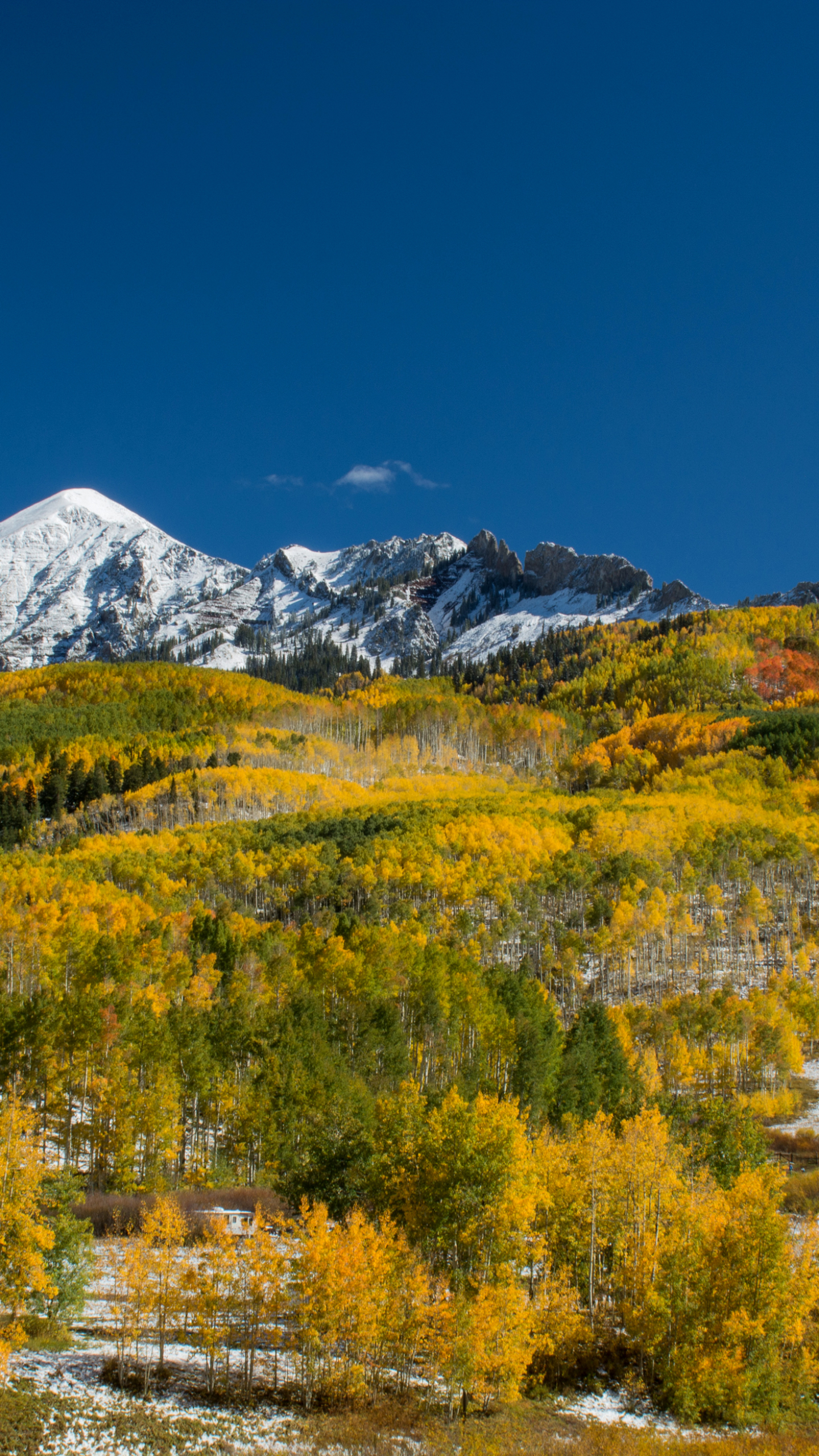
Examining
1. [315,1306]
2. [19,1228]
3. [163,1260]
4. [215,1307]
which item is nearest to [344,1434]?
[315,1306]

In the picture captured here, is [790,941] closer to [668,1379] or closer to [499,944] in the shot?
[499,944]

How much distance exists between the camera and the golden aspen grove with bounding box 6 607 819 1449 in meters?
29.4

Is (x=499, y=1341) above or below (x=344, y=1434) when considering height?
above

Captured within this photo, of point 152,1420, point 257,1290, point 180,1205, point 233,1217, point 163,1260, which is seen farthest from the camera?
point 180,1205

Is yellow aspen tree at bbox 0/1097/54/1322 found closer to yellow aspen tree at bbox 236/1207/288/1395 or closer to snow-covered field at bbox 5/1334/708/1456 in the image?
snow-covered field at bbox 5/1334/708/1456

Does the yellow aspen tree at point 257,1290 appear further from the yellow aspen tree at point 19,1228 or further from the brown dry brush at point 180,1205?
the brown dry brush at point 180,1205

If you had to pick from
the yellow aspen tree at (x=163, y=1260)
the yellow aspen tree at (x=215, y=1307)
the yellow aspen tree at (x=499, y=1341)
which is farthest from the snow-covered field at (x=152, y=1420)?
the yellow aspen tree at (x=499, y=1341)

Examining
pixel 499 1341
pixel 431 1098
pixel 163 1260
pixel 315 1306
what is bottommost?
pixel 499 1341

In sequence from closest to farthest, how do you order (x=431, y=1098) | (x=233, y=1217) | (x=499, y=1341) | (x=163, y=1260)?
(x=163, y=1260) → (x=499, y=1341) → (x=431, y=1098) → (x=233, y=1217)

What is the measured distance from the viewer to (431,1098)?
40875 mm

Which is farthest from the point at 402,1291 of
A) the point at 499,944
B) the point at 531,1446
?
the point at 499,944

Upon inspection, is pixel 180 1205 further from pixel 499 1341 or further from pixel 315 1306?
pixel 499 1341

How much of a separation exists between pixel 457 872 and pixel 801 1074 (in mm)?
42247

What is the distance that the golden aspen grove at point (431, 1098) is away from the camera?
96.4 ft
